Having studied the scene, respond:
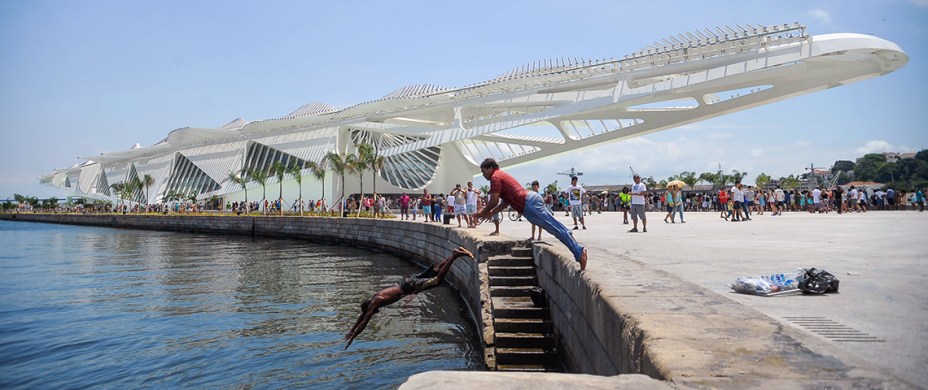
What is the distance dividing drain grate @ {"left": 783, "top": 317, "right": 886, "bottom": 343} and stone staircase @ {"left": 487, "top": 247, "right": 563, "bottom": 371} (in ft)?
9.11

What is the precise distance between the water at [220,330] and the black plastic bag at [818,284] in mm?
3897

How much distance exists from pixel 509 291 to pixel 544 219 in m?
1.82

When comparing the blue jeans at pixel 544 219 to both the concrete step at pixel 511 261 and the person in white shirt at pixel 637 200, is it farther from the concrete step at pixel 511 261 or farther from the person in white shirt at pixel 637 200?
the person in white shirt at pixel 637 200

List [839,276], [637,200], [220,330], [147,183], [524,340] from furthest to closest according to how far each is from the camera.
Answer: [147,183] → [637,200] → [220,330] → [524,340] → [839,276]

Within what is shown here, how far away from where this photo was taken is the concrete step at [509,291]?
7.86 m

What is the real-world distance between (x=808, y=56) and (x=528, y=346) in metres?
28.4

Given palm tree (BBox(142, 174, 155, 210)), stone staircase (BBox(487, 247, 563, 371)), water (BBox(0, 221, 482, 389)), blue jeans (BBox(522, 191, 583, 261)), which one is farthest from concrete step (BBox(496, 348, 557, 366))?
palm tree (BBox(142, 174, 155, 210))

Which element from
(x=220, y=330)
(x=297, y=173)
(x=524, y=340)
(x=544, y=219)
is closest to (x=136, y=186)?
(x=297, y=173)

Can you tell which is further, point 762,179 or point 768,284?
point 762,179

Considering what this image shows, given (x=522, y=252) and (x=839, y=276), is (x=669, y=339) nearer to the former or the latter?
(x=839, y=276)

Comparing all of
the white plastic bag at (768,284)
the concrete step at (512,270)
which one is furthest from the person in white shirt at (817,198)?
the white plastic bag at (768,284)

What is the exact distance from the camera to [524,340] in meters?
6.86

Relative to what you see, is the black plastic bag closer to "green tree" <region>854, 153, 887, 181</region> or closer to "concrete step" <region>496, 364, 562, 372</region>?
"concrete step" <region>496, 364, 562, 372</region>

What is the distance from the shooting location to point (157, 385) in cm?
Result: 704
